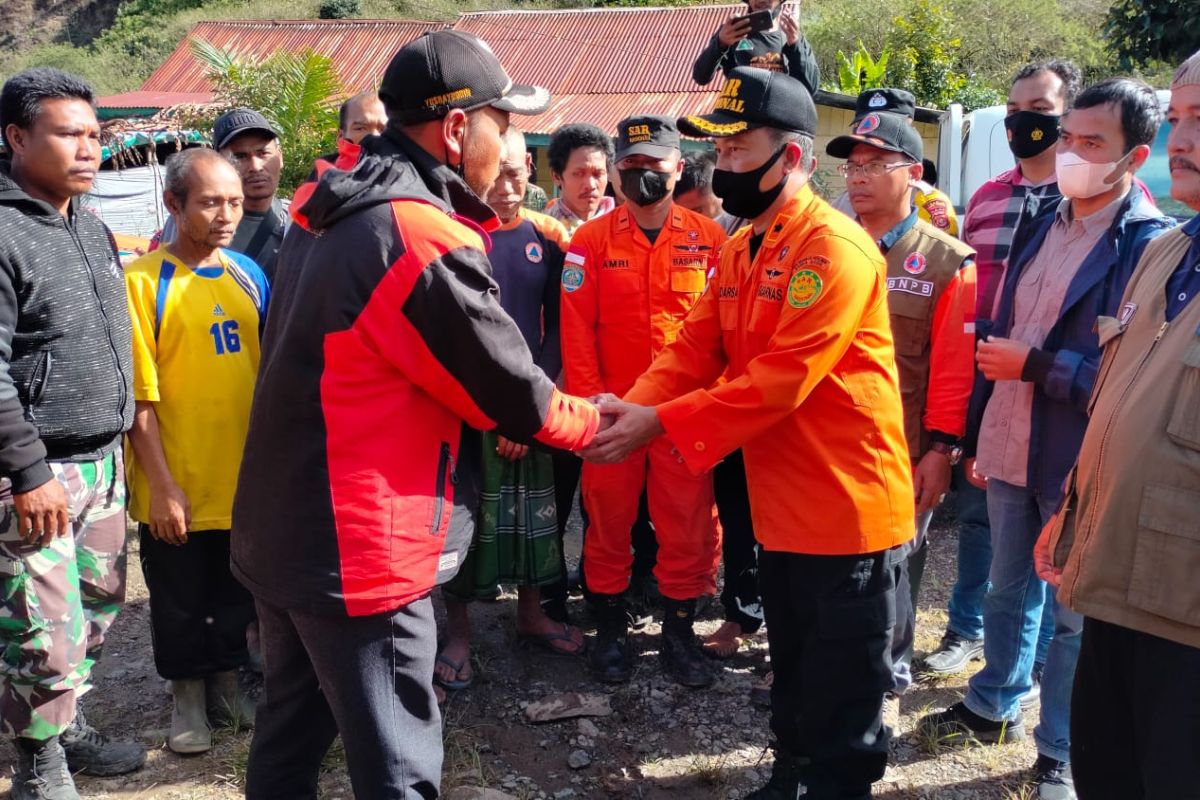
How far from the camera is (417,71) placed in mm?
2367

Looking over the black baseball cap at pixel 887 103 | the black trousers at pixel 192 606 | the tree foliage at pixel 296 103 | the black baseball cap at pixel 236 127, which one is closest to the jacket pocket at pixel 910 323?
the black baseball cap at pixel 887 103

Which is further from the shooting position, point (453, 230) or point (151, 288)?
point (151, 288)

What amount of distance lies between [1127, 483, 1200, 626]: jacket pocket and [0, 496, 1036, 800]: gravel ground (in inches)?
58.6

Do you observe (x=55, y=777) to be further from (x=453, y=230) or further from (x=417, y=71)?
(x=417, y=71)

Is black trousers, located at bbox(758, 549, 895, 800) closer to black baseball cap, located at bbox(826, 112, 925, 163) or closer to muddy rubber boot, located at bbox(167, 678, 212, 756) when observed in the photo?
black baseball cap, located at bbox(826, 112, 925, 163)

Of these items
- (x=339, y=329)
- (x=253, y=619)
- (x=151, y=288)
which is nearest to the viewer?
(x=339, y=329)

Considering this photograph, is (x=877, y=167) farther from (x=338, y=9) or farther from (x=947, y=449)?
(x=338, y=9)

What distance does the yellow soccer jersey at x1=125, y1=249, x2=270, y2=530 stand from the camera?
3498 millimetres

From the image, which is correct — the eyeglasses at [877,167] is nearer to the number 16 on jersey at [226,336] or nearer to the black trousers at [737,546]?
the black trousers at [737,546]

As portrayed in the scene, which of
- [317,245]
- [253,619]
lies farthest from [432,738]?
[253,619]

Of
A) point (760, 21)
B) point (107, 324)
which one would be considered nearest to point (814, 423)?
point (107, 324)

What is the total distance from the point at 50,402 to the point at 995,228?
388 centimetres

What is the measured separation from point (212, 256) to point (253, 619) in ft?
5.05

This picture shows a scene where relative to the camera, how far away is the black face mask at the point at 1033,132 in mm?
4184
